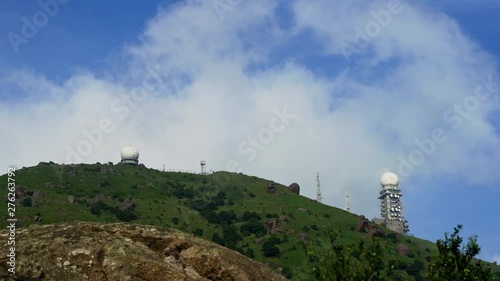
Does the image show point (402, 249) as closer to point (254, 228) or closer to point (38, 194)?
point (254, 228)

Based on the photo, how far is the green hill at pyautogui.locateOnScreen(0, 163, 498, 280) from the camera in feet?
478

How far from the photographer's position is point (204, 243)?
2181 cm

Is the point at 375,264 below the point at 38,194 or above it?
below

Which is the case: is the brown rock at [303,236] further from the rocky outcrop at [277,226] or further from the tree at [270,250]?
the tree at [270,250]

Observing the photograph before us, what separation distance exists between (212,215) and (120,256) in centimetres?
15462

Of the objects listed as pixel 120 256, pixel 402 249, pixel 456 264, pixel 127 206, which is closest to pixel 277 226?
pixel 402 249

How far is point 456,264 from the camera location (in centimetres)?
2927

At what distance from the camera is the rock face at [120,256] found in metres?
18.6

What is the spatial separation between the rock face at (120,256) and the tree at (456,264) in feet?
32.4

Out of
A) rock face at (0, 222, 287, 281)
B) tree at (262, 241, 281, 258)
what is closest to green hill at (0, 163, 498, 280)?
tree at (262, 241, 281, 258)

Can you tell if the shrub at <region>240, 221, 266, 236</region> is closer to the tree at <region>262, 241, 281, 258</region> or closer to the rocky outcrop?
the rocky outcrop

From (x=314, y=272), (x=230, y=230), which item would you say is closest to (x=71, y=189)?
(x=230, y=230)

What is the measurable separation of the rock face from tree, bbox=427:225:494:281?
389 inches

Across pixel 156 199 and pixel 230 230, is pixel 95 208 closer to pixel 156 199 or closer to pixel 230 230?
pixel 156 199
